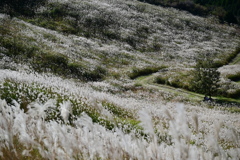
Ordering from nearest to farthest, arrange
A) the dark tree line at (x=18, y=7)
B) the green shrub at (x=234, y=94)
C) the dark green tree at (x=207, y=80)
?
the dark green tree at (x=207, y=80), the green shrub at (x=234, y=94), the dark tree line at (x=18, y=7)

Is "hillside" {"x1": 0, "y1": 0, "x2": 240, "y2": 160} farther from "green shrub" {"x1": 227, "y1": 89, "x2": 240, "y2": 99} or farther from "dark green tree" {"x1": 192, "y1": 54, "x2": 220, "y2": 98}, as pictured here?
"dark green tree" {"x1": 192, "y1": 54, "x2": 220, "y2": 98}

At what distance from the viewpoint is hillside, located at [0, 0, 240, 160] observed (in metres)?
3.08

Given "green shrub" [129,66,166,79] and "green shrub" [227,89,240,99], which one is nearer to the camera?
"green shrub" [227,89,240,99]

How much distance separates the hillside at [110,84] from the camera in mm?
3080

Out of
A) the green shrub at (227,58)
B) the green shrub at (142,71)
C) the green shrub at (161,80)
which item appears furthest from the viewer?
the green shrub at (227,58)

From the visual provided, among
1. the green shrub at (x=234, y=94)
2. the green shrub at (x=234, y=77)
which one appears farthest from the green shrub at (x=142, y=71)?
the green shrub at (x=234, y=94)

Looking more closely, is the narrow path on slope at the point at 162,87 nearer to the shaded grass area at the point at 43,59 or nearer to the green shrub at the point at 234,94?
the green shrub at the point at 234,94

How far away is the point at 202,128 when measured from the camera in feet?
41.8

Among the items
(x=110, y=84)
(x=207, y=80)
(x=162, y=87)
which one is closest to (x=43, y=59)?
(x=110, y=84)

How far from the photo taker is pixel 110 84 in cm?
3231

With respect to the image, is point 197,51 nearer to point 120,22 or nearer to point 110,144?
point 120,22

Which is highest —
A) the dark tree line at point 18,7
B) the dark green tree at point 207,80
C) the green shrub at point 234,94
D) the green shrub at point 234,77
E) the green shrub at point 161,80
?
the dark tree line at point 18,7

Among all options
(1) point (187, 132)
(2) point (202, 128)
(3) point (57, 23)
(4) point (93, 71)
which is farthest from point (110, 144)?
(3) point (57, 23)

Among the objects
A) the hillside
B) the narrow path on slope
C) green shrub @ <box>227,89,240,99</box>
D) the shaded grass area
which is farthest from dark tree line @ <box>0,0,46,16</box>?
green shrub @ <box>227,89,240,99</box>
